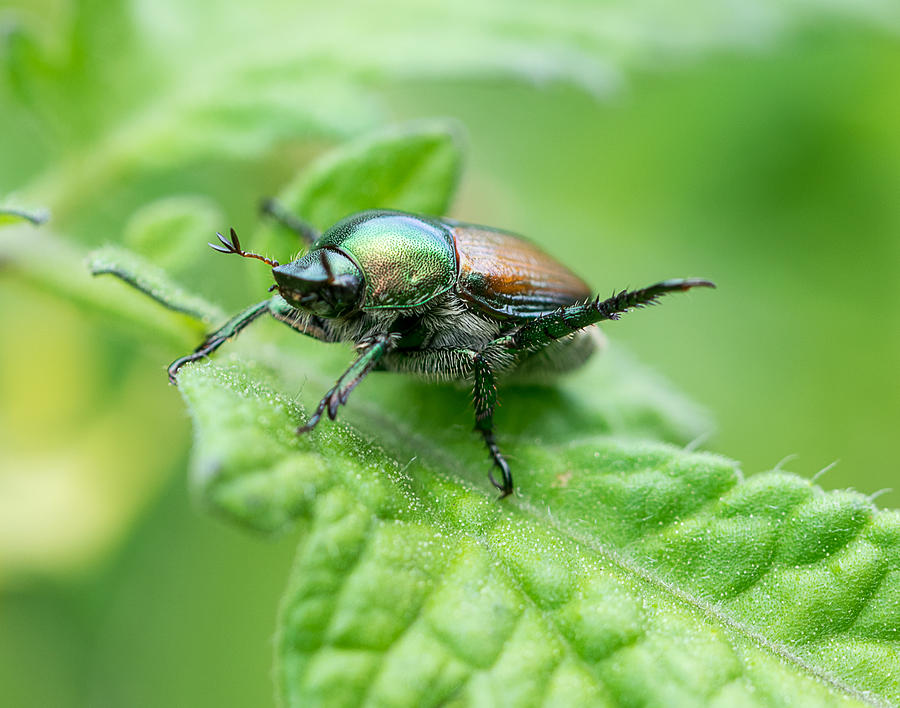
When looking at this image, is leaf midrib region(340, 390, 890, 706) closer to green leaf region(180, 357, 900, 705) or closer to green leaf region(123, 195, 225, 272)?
green leaf region(180, 357, 900, 705)

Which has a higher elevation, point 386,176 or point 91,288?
point 386,176

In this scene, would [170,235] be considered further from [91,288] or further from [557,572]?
[557,572]

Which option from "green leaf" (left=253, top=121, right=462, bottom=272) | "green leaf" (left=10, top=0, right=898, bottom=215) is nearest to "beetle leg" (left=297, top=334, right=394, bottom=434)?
"green leaf" (left=253, top=121, right=462, bottom=272)

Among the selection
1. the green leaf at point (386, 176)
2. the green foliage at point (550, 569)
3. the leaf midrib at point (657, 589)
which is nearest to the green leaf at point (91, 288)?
the green foliage at point (550, 569)

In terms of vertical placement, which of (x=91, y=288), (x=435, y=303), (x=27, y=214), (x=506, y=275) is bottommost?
(x=91, y=288)

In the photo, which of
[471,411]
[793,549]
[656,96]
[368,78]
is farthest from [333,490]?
[656,96]

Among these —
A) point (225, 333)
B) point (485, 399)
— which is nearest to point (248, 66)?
point (225, 333)

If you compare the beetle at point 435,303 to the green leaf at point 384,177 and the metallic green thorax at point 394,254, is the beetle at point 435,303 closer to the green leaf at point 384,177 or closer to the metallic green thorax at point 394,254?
the metallic green thorax at point 394,254

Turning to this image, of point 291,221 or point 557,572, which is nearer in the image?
point 557,572
